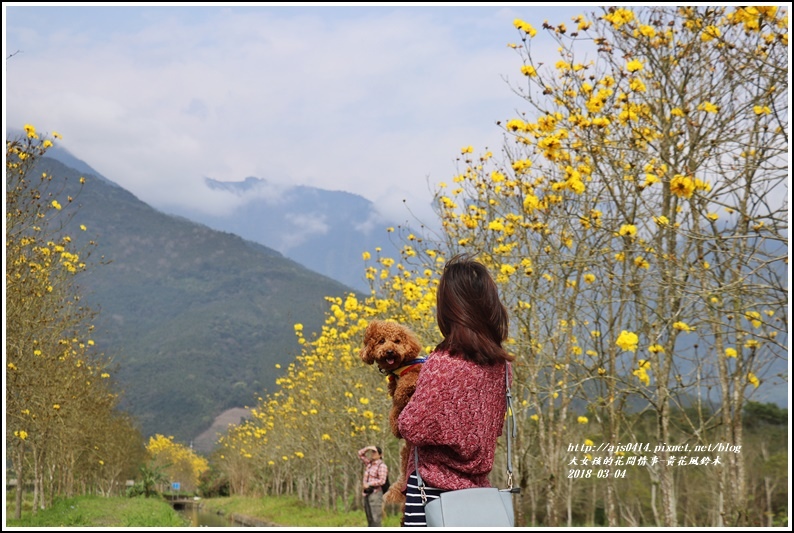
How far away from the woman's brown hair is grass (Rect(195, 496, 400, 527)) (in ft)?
39.2

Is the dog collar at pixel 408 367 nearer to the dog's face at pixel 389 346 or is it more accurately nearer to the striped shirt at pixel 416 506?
the dog's face at pixel 389 346

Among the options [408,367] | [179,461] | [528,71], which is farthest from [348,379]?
[179,461]

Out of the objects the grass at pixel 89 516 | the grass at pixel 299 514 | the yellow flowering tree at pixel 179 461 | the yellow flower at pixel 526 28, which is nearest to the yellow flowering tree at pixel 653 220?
the yellow flower at pixel 526 28

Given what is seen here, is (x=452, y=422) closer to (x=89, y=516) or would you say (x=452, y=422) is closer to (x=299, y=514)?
(x=89, y=516)

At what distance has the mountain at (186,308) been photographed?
85.2m

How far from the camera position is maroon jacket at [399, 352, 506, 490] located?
2869mm

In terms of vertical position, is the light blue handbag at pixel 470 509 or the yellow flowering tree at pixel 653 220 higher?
the yellow flowering tree at pixel 653 220

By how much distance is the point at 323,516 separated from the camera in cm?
2477

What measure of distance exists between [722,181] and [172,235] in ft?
494

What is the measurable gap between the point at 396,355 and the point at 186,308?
116121mm

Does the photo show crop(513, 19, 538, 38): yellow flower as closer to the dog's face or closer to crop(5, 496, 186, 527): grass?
the dog's face

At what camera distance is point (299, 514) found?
28000 mm

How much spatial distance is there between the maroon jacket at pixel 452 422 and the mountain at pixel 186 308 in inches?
2131

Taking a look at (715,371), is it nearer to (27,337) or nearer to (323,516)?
(27,337)
